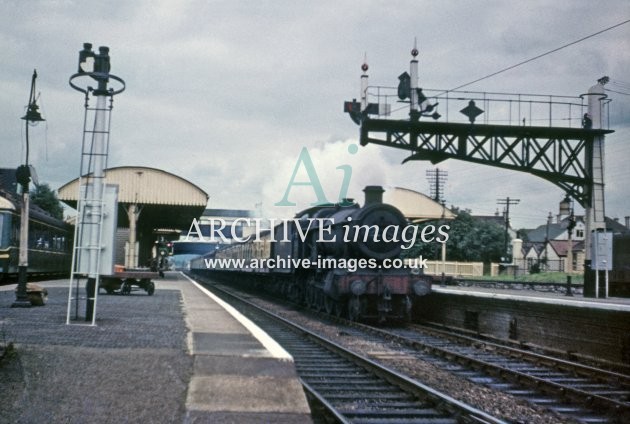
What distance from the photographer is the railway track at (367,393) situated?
641 centimetres

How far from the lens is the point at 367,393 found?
771 cm

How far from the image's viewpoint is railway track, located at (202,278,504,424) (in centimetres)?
641

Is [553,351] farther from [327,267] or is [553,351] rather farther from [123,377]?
[123,377]

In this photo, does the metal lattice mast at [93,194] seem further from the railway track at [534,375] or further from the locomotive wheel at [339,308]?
the locomotive wheel at [339,308]

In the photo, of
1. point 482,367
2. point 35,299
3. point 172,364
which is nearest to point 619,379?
point 482,367

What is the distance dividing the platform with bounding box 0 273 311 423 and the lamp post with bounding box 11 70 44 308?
349 cm

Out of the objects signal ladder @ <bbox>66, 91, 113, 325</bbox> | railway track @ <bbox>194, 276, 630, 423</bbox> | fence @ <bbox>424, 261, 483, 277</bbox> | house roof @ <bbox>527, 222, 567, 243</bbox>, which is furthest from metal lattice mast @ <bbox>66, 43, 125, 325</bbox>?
house roof @ <bbox>527, 222, 567, 243</bbox>

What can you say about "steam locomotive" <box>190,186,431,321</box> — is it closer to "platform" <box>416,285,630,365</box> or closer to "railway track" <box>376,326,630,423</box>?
"platform" <box>416,285,630,365</box>

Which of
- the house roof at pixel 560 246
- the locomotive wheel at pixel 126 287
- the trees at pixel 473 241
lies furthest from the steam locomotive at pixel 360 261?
the house roof at pixel 560 246

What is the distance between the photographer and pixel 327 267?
16.4 metres

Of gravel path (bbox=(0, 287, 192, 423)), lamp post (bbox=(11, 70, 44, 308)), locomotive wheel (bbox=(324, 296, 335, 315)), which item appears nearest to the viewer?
gravel path (bbox=(0, 287, 192, 423))

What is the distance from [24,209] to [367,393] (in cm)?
734

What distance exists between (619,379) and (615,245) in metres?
22.2

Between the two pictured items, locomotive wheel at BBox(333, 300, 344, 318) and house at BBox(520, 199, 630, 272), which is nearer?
locomotive wheel at BBox(333, 300, 344, 318)
